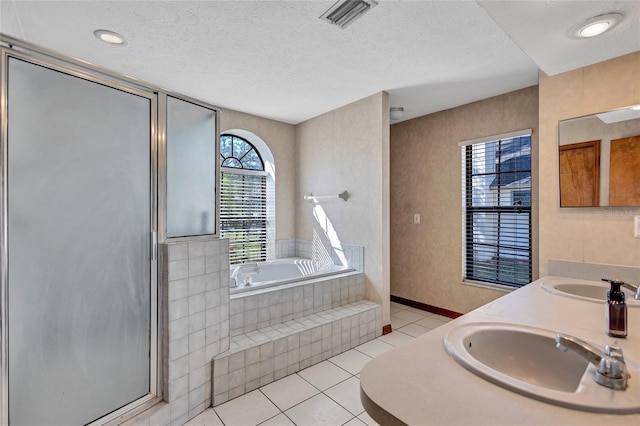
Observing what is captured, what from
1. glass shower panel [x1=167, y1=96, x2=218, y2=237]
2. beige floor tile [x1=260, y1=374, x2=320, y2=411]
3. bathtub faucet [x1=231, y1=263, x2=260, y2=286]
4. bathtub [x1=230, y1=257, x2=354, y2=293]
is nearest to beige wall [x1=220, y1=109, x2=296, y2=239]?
bathtub [x1=230, y1=257, x2=354, y2=293]

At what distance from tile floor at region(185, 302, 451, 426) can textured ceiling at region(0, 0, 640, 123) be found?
2312 mm

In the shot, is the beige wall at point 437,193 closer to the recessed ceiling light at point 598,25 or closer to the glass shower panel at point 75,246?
the recessed ceiling light at point 598,25

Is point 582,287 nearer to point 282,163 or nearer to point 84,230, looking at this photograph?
point 84,230

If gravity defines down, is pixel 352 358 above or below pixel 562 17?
below

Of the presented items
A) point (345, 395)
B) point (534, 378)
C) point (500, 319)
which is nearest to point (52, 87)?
point (500, 319)

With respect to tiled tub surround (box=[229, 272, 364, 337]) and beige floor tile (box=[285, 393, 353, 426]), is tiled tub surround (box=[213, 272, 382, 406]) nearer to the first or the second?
tiled tub surround (box=[229, 272, 364, 337])

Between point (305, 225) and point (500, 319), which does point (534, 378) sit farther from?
point (305, 225)

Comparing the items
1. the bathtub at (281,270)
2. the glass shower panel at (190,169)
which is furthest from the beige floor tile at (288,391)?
the glass shower panel at (190,169)

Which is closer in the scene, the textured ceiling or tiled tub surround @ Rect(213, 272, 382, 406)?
the textured ceiling

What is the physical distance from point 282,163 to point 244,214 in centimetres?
88

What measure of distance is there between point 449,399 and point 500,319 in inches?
24.1

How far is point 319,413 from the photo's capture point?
1934 millimetres

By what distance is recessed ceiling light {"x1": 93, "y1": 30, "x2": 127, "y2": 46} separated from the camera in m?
2.02

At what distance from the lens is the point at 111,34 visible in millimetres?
2037
